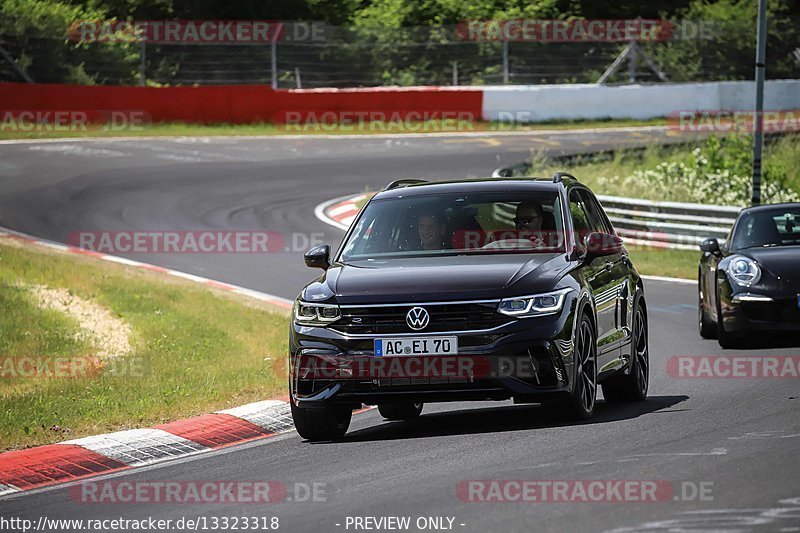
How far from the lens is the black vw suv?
912 centimetres

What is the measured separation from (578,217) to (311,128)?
1203 inches

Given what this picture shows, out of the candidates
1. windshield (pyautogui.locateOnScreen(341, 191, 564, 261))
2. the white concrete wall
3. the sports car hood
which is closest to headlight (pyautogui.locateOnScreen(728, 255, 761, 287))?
windshield (pyautogui.locateOnScreen(341, 191, 564, 261))

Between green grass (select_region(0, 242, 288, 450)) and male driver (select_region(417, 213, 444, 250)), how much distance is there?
2.22 m

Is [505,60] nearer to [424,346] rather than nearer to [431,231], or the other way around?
[431,231]

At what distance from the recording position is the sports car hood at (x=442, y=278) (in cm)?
920

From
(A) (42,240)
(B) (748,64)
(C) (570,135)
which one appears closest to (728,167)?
(C) (570,135)

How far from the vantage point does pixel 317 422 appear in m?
9.73

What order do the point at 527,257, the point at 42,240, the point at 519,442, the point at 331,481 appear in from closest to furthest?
the point at 331,481 → the point at 519,442 → the point at 527,257 → the point at 42,240

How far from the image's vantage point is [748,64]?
153 feet

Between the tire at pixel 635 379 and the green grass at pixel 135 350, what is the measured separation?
8.75ft

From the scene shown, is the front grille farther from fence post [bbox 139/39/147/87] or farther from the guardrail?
fence post [bbox 139/39/147/87]

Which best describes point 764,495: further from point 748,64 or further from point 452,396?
point 748,64

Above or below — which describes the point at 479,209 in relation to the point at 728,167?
above

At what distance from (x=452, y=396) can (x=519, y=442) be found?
1.66ft
